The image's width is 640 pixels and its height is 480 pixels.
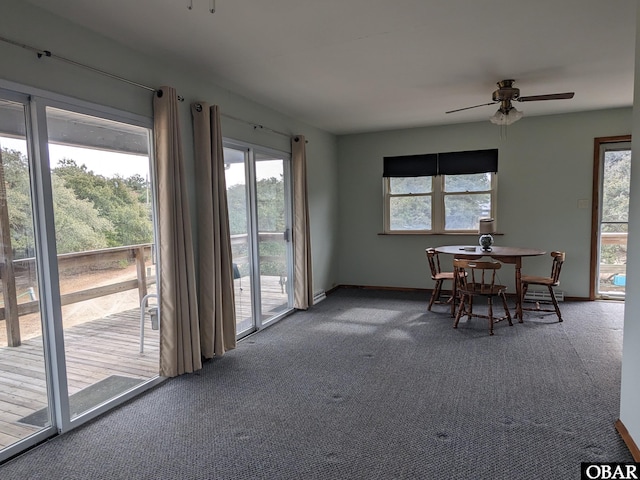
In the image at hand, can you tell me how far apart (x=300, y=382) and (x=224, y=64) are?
2.53 m

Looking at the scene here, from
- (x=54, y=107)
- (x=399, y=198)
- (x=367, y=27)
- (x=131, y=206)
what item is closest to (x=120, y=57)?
(x=54, y=107)

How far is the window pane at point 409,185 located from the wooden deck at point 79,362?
163 inches

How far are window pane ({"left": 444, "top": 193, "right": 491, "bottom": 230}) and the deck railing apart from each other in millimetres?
4250

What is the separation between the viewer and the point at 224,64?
3.11 m

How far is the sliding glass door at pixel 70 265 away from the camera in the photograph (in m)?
2.18

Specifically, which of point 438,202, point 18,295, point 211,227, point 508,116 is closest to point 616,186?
point 438,202

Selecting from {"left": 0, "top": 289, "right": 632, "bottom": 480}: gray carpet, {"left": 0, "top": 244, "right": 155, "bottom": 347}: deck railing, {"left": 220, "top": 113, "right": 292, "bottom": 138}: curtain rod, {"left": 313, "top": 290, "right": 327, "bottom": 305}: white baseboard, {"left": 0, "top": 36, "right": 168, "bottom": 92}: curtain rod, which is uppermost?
{"left": 220, "top": 113, "right": 292, "bottom": 138}: curtain rod

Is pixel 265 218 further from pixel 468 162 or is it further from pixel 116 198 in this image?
pixel 468 162

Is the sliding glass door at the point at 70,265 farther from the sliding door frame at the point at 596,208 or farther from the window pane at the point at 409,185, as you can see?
the sliding door frame at the point at 596,208

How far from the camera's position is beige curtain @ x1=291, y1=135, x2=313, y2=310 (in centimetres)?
490

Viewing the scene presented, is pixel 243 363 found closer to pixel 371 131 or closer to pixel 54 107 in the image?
pixel 54 107

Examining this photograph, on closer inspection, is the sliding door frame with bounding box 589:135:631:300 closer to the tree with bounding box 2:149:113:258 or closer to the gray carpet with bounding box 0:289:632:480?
the gray carpet with bounding box 0:289:632:480

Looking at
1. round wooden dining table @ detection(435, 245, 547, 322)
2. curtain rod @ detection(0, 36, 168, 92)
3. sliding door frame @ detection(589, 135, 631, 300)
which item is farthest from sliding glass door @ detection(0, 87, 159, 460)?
sliding door frame @ detection(589, 135, 631, 300)

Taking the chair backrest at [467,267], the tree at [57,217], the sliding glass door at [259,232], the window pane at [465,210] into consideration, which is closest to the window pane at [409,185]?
the window pane at [465,210]
